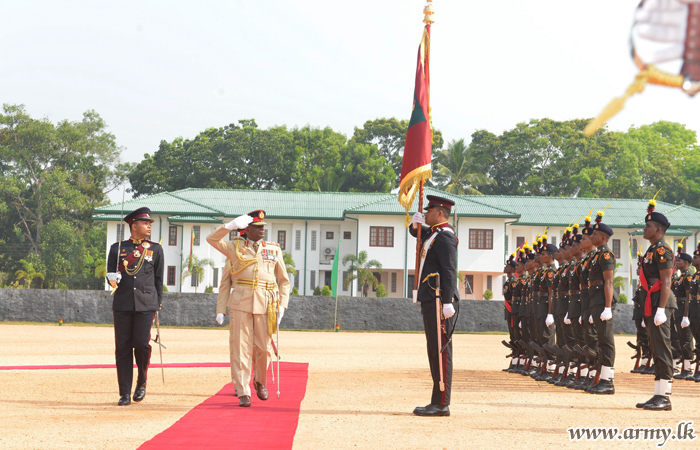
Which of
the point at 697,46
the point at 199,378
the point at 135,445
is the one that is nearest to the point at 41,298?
the point at 199,378

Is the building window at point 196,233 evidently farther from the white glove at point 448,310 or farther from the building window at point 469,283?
the white glove at point 448,310

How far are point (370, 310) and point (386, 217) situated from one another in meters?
12.6

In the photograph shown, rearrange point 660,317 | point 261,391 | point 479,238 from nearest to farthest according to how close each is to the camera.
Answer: point 660,317, point 261,391, point 479,238

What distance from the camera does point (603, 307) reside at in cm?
952

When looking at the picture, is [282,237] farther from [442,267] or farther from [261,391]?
[442,267]

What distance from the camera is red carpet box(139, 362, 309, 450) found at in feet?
18.2

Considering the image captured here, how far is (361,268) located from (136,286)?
34.0m

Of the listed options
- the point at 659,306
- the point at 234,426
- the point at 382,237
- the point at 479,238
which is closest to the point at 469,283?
Answer: the point at 479,238

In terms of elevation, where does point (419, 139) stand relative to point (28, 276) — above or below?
above

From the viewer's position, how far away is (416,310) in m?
31.3

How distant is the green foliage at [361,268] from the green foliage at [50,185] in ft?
65.8

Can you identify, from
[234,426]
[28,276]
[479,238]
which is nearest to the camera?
[234,426]

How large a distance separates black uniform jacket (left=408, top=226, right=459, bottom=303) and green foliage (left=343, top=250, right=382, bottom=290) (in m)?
33.1

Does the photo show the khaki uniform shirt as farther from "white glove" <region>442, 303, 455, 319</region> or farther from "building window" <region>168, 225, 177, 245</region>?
"building window" <region>168, 225, 177, 245</region>
